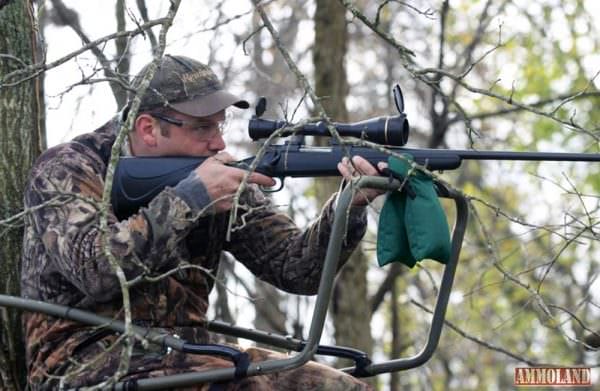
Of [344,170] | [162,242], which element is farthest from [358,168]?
[162,242]

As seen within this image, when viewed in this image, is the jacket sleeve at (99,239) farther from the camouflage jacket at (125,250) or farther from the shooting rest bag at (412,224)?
the shooting rest bag at (412,224)

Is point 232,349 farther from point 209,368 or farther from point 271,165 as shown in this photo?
point 271,165

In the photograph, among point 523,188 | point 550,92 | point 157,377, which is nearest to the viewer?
point 157,377

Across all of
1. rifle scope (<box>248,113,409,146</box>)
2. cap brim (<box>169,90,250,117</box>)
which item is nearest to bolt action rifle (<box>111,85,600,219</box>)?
rifle scope (<box>248,113,409,146</box>)

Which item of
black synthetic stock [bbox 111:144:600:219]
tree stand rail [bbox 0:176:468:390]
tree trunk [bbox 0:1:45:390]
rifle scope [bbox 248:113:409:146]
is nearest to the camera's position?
tree stand rail [bbox 0:176:468:390]

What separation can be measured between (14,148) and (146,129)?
63cm

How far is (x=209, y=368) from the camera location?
15.7 feet

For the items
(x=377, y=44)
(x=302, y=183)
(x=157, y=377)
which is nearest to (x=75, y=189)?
(x=157, y=377)

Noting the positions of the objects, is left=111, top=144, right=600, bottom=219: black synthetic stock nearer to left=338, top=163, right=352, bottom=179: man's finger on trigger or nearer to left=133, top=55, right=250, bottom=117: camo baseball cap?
left=338, top=163, right=352, bottom=179: man's finger on trigger

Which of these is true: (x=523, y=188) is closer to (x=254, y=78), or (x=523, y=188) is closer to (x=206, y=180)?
(x=254, y=78)

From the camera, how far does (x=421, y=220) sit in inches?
183

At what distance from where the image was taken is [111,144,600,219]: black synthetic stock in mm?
4910

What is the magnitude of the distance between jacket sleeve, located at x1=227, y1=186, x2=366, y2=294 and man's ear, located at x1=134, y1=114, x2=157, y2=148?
467mm

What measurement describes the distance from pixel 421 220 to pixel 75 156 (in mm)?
1336
